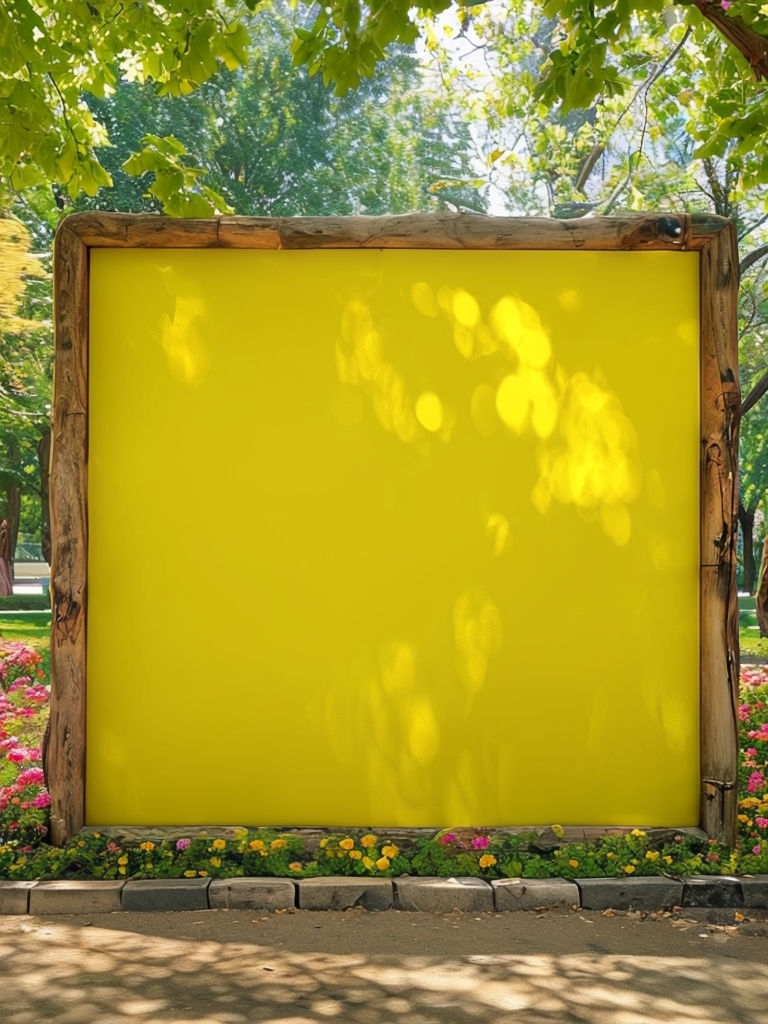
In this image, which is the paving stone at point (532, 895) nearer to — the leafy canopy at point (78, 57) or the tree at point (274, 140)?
the leafy canopy at point (78, 57)

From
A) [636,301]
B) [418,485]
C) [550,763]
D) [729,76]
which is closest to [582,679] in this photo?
[550,763]

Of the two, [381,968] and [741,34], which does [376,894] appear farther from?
[741,34]

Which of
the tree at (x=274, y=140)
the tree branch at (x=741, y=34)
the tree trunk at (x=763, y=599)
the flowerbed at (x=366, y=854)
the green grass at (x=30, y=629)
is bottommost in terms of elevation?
the flowerbed at (x=366, y=854)

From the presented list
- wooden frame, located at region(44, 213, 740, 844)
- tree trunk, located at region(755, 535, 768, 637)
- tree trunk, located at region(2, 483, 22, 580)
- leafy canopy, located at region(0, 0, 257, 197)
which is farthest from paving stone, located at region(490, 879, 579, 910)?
tree trunk, located at region(2, 483, 22, 580)

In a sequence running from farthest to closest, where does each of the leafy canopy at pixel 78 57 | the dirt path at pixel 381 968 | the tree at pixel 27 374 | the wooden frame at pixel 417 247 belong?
the tree at pixel 27 374 → the leafy canopy at pixel 78 57 → the wooden frame at pixel 417 247 → the dirt path at pixel 381 968

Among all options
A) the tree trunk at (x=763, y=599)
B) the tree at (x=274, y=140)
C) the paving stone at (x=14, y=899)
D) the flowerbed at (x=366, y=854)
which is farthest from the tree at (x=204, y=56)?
the tree at (x=274, y=140)

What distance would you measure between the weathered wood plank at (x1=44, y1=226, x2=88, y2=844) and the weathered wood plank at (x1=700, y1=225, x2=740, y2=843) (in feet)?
10.5

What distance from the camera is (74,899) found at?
5.30 m

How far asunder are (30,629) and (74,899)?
11.4 meters

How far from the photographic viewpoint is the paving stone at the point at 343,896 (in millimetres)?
5336

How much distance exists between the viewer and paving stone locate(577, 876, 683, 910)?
538 centimetres

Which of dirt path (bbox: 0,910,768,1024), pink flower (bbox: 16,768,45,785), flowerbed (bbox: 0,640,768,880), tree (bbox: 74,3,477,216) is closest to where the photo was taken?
dirt path (bbox: 0,910,768,1024)

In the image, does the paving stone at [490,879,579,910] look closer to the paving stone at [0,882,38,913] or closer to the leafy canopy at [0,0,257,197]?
the paving stone at [0,882,38,913]

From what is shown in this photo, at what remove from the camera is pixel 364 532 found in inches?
231
